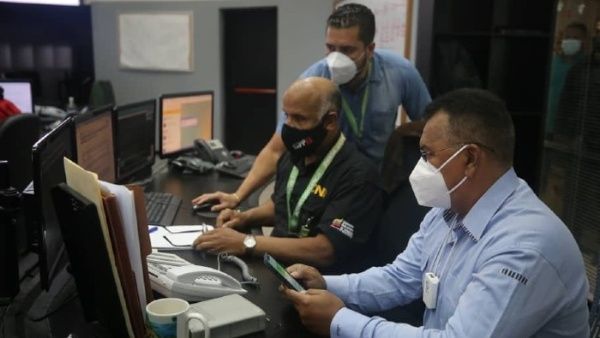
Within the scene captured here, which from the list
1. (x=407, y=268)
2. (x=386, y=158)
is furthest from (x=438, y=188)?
(x=386, y=158)

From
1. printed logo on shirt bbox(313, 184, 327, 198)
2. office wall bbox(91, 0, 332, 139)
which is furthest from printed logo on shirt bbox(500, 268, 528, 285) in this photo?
office wall bbox(91, 0, 332, 139)

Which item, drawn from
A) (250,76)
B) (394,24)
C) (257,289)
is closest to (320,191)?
(257,289)

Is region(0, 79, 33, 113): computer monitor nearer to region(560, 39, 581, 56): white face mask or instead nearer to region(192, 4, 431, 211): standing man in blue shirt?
region(192, 4, 431, 211): standing man in blue shirt

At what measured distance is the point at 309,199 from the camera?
1.89m

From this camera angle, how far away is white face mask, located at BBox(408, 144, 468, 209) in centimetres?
128

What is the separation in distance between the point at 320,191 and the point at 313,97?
0.32 m

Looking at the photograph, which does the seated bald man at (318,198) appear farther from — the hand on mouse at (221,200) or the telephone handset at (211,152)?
the telephone handset at (211,152)

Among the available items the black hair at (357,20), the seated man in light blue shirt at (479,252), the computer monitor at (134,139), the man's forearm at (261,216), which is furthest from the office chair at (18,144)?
the seated man in light blue shirt at (479,252)

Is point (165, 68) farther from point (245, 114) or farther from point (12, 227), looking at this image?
point (12, 227)

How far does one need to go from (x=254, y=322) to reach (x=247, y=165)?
2.06 m

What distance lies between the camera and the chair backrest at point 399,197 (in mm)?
1721

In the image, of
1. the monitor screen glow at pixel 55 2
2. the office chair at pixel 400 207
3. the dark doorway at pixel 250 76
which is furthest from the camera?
the monitor screen glow at pixel 55 2

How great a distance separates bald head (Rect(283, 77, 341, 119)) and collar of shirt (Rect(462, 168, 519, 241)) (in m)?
0.79

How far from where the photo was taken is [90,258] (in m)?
1.12
